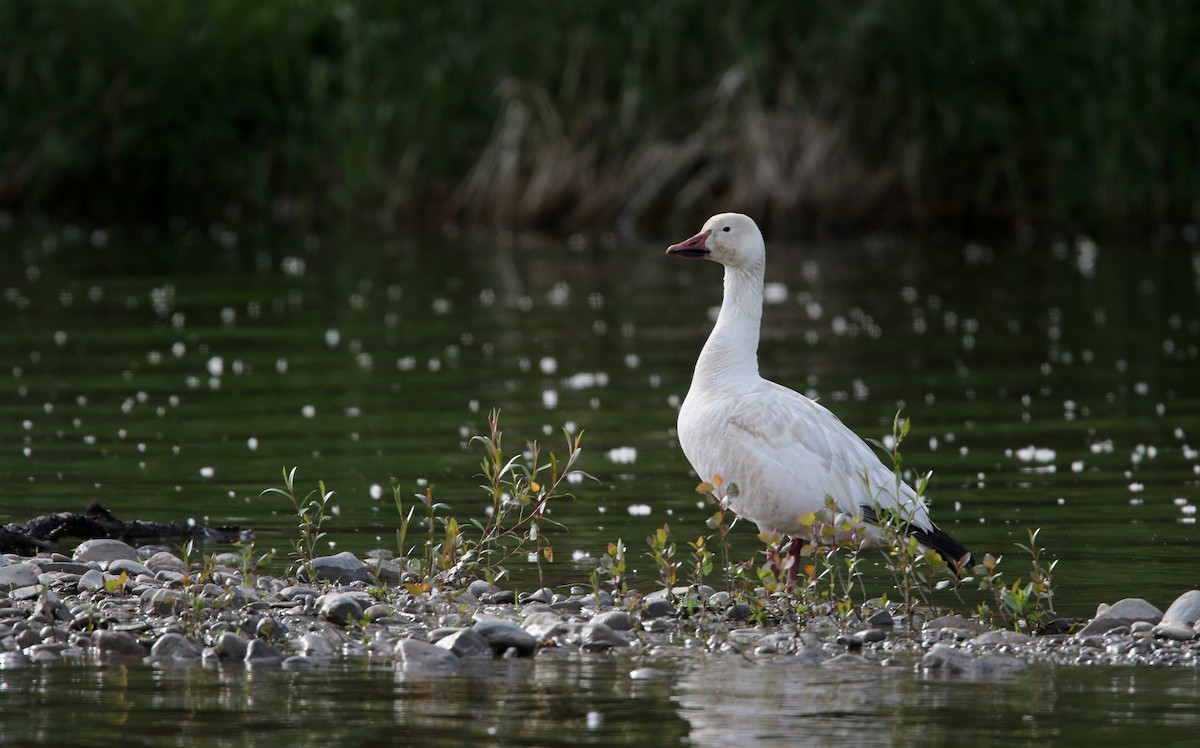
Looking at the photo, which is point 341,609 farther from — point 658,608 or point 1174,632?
point 1174,632

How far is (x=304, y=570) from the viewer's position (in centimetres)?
777

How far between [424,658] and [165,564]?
1.88 m

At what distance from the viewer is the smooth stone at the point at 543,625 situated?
6.79m

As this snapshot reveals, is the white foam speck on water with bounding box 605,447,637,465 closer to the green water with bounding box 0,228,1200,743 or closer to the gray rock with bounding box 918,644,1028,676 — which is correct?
the green water with bounding box 0,228,1200,743

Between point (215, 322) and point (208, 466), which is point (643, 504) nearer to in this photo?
point (208, 466)

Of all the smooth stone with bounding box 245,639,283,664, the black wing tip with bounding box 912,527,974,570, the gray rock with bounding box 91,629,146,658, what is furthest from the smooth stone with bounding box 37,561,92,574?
the black wing tip with bounding box 912,527,974,570

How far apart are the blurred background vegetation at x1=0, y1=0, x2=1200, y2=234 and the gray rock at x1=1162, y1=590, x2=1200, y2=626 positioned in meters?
19.0

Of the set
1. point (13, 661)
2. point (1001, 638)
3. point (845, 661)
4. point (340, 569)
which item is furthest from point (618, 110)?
point (13, 661)

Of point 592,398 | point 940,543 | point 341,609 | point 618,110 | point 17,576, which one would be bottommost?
point 341,609

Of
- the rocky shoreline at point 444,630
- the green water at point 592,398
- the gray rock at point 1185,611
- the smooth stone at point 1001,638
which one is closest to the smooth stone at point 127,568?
the rocky shoreline at point 444,630

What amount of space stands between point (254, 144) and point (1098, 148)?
13.3m

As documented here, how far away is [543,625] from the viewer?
6.87 meters

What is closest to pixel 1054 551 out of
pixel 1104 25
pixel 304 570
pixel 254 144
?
pixel 304 570

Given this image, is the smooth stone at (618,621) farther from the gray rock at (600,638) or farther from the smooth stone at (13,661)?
the smooth stone at (13,661)
